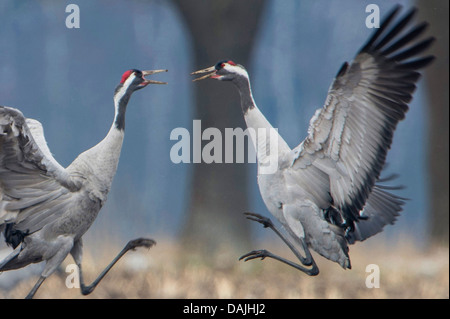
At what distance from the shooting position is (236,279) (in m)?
5.23

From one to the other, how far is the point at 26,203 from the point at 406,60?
2004 millimetres

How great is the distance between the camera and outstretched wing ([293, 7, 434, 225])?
3240 millimetres

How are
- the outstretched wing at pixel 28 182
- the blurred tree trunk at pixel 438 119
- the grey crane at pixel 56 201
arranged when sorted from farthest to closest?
the blurred tree trunk at pixel 438 119, the grey crane at pixel 56 201, the outstretched wing at pixel 28 182

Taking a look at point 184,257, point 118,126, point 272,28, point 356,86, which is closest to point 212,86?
point 272,28

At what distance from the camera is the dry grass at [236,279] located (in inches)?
201

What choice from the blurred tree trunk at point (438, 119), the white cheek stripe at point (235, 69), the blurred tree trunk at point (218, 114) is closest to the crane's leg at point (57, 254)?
the white cheek stripe at point (235, 69)

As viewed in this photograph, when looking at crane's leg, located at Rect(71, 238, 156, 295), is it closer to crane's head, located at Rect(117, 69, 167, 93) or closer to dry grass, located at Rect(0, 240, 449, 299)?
crane's head, located at Rect(117, 69, 167, 93)

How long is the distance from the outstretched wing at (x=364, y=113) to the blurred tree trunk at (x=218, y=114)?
5.61 ft

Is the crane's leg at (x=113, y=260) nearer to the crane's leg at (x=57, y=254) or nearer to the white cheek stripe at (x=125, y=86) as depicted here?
the crane's leg at (x=57, y=254)

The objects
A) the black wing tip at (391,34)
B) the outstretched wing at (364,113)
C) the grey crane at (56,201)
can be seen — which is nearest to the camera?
the black wing tip at (391,34)

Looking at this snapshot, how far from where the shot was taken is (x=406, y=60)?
3287mm

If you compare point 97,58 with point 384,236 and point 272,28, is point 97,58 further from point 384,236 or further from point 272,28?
point 384,236

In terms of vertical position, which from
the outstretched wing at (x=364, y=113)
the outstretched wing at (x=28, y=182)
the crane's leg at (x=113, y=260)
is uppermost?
the outstretched wing at (x=364, y=113)

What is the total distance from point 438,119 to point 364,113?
259 centimetres
